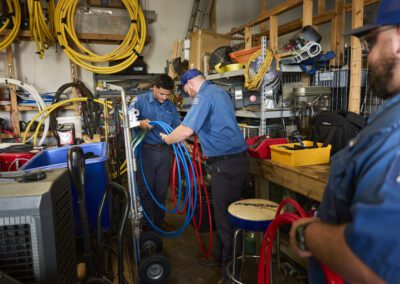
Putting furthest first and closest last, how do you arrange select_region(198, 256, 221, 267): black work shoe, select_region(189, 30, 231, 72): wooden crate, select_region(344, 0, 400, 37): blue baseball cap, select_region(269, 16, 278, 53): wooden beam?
1. select_region(189, 30, 231, 72): wooden crate
2. select_region(269, 16, 278, 53): wooden beam
3. select_region(198, 256, 221, 267): black work shoe
4. select_region(344, 0, 400, 37): blue baseball cap

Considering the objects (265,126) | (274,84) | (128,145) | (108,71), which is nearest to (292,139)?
(265,126)

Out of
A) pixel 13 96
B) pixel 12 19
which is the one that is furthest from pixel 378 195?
pixel 12 19

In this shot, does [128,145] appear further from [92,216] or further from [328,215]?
[328,215]

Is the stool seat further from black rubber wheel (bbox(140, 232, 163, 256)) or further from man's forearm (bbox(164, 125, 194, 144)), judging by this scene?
black rubber wheel (bbox(140, 232, 163, 256))

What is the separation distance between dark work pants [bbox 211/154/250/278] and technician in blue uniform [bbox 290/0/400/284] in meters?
1.42

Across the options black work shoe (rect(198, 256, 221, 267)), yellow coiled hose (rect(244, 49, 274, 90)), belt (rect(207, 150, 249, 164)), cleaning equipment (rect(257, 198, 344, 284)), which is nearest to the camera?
cleaning equipment (rect(257, 198, 344, 284))

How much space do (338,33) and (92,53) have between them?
125 inches

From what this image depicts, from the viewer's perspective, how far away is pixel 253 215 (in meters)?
1.79

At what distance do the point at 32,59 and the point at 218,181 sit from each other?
12.1 ft

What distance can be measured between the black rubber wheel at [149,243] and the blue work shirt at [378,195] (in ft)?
6.72

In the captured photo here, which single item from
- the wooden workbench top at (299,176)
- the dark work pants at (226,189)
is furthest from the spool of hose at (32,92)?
the wooden workbench top at (299,176)

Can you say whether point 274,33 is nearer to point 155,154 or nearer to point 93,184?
point 155,154

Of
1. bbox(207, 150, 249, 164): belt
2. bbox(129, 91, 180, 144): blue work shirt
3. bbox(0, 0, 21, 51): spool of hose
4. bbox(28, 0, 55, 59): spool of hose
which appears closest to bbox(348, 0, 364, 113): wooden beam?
bbox(207, 150, 249, 164): belt

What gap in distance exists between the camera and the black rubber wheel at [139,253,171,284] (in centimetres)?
204
